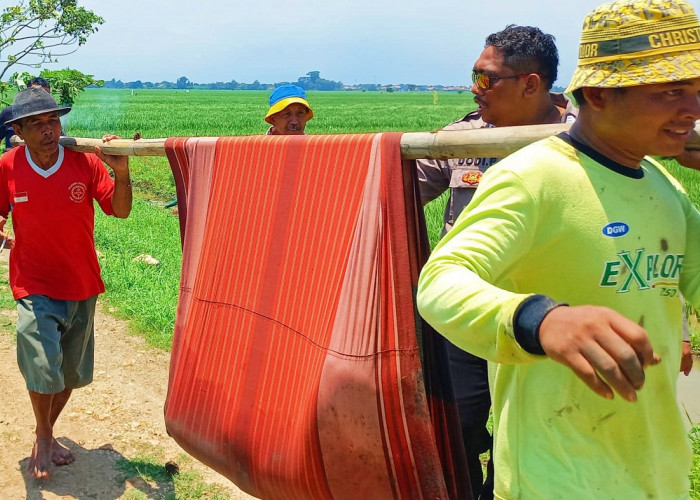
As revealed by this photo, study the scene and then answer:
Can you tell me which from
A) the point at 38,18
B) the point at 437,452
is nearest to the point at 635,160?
the point at 437,452

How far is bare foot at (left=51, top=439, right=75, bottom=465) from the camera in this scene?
3.97 meters

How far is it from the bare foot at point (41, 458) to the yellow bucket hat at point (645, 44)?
333 cm

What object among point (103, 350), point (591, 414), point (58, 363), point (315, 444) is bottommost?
point (103, 350)

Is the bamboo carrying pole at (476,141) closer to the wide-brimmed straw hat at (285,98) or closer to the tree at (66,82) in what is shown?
the wide-brimmed straw hat at (285,98)

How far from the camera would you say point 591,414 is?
146 centimetres

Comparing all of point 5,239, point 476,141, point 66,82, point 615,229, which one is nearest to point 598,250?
point 615,229

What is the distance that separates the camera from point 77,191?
387 centimetres

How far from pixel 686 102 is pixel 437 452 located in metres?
1.04

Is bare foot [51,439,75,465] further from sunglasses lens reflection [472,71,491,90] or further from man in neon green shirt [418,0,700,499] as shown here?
man in neon green shirt [418,0,700,499]

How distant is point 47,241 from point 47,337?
1.49ft

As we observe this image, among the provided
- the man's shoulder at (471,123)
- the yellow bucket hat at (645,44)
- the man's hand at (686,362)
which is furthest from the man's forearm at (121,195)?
the yellow bucket hat at (645,44)

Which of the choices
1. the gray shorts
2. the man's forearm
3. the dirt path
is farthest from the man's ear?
the gray shorts

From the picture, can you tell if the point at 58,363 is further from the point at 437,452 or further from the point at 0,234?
the point at 437,452

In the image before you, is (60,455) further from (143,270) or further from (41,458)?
(143,270)
